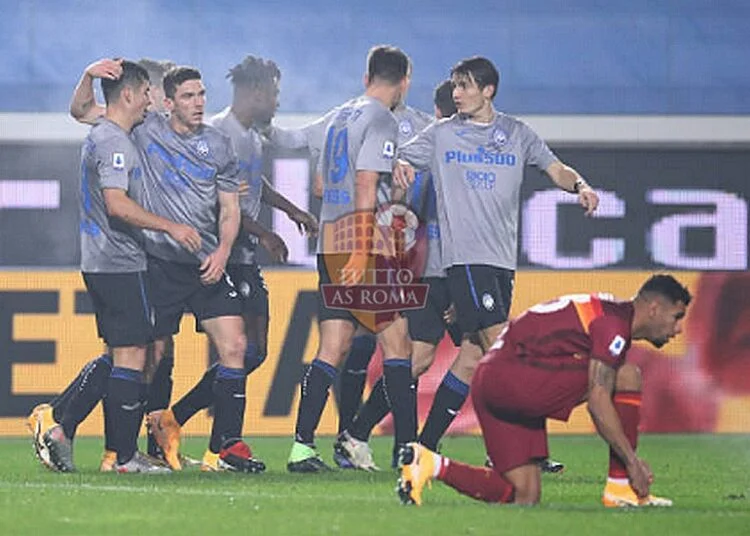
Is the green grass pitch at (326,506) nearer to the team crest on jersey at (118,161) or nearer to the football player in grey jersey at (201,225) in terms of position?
Answer: the football player in grey jersey at (201,225)

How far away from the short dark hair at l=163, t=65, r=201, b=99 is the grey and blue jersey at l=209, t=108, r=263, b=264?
1.76 feet

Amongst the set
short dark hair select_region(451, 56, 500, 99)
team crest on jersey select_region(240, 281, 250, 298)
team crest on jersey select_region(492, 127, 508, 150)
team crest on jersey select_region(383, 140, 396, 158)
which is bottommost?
team crest on jersey select_region(240, 281, 250, 298)

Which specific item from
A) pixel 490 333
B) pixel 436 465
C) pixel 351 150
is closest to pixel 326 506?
pixel 436 465

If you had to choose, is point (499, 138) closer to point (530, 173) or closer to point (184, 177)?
point (184, 177)

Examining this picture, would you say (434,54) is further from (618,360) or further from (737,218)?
(618,360)

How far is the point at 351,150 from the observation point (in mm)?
10109

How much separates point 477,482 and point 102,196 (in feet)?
9.00

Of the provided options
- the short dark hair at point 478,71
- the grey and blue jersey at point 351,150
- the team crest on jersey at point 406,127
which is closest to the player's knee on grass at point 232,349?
the grey and blue jersey at point 351,150

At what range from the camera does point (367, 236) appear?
11289 millimetres

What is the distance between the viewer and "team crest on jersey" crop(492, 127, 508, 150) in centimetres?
984

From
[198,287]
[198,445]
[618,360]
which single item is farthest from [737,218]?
[618,360]

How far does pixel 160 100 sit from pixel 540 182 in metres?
2.92

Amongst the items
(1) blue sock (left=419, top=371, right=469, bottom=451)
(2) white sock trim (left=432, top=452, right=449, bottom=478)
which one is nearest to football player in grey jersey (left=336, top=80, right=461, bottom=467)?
(1) blue sock (left=419, top=371, right=469, bottom=451)

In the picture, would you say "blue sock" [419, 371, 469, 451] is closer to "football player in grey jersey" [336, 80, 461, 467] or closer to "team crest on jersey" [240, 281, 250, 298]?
"football player in grey jersey" [336, 80, 461, 467]
